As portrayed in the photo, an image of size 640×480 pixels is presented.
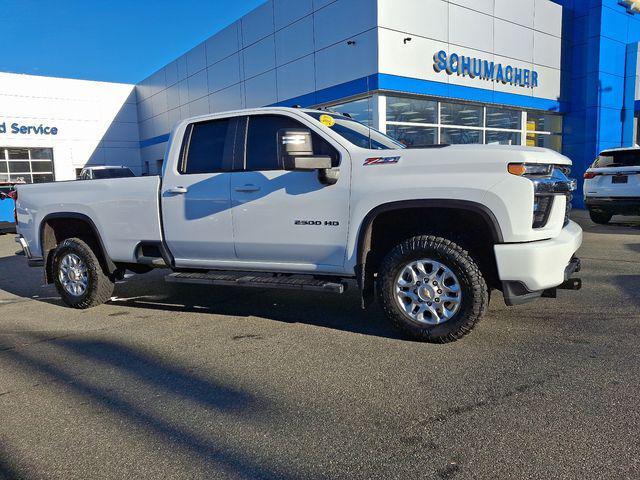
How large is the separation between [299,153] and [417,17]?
1182cm

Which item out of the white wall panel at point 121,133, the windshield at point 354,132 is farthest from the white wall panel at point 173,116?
the windshield at point 354,132

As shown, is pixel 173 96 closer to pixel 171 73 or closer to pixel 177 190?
pixel 171 73

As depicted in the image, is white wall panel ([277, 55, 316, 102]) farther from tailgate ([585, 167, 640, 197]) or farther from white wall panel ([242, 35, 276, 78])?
tailgate ([585, 167, 640, 197])

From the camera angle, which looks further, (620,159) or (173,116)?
(173,116)

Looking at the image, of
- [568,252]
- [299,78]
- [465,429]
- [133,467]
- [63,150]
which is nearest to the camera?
[133,467]

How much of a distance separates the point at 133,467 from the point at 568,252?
3426mm

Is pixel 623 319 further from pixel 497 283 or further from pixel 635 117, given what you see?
pixel 635 117

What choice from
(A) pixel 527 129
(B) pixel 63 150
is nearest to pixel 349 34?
(A) pixel 527 129

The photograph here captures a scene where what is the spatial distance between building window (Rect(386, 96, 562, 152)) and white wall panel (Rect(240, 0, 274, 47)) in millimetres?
6364

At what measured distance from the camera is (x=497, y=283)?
4.12 meters

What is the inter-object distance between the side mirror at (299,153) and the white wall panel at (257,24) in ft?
49.3

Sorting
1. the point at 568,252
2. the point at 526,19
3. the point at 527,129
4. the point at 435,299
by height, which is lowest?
the point at 435,299

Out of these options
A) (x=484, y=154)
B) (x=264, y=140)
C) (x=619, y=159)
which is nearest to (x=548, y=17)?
(x=619, y=159)

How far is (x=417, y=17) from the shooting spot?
14.1 meters
